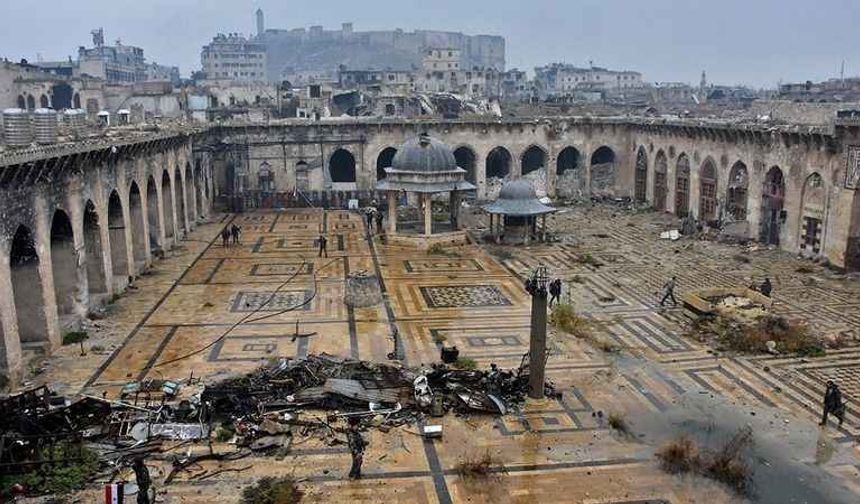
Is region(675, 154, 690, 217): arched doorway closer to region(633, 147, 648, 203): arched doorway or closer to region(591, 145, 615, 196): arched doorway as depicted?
region(633, 147, 648, 203): arched doorway

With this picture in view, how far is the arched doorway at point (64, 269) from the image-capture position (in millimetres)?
25484

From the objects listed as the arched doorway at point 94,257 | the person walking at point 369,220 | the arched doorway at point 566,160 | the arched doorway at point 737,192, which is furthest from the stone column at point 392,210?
the arched doorway at point 566,160

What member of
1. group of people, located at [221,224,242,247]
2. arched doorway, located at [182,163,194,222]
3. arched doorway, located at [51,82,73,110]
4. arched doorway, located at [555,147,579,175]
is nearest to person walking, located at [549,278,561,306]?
group of people, located at [221,224,242,247]

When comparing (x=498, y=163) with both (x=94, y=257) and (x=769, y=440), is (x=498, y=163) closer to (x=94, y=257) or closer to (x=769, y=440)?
(x=94, y=257)

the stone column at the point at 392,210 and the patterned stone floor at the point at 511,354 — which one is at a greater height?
the stone column at the point at 392,210

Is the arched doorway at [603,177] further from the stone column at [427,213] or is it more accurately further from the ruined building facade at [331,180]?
the stone column at [427,213]

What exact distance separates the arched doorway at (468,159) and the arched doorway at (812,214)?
81.9 ft

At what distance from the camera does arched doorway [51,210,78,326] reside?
25484 millimetres

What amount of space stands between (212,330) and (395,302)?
23.0 feet

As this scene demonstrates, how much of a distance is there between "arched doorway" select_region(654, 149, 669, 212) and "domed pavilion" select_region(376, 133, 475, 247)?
17137mm

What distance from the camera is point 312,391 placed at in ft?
61.0

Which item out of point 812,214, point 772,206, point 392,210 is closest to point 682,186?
point 772,206

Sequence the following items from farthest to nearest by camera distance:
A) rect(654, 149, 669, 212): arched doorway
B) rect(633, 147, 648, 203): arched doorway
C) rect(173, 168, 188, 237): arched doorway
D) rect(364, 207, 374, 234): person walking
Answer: rect(633, 147, 648, 203): arched doorway < rect(654, 149, 669, 212): arched doorway < rect(364, 207, 374, 234): person walking < rect(173, 168, 188, 237): arched doorway

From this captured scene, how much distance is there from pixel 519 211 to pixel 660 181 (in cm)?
1697
